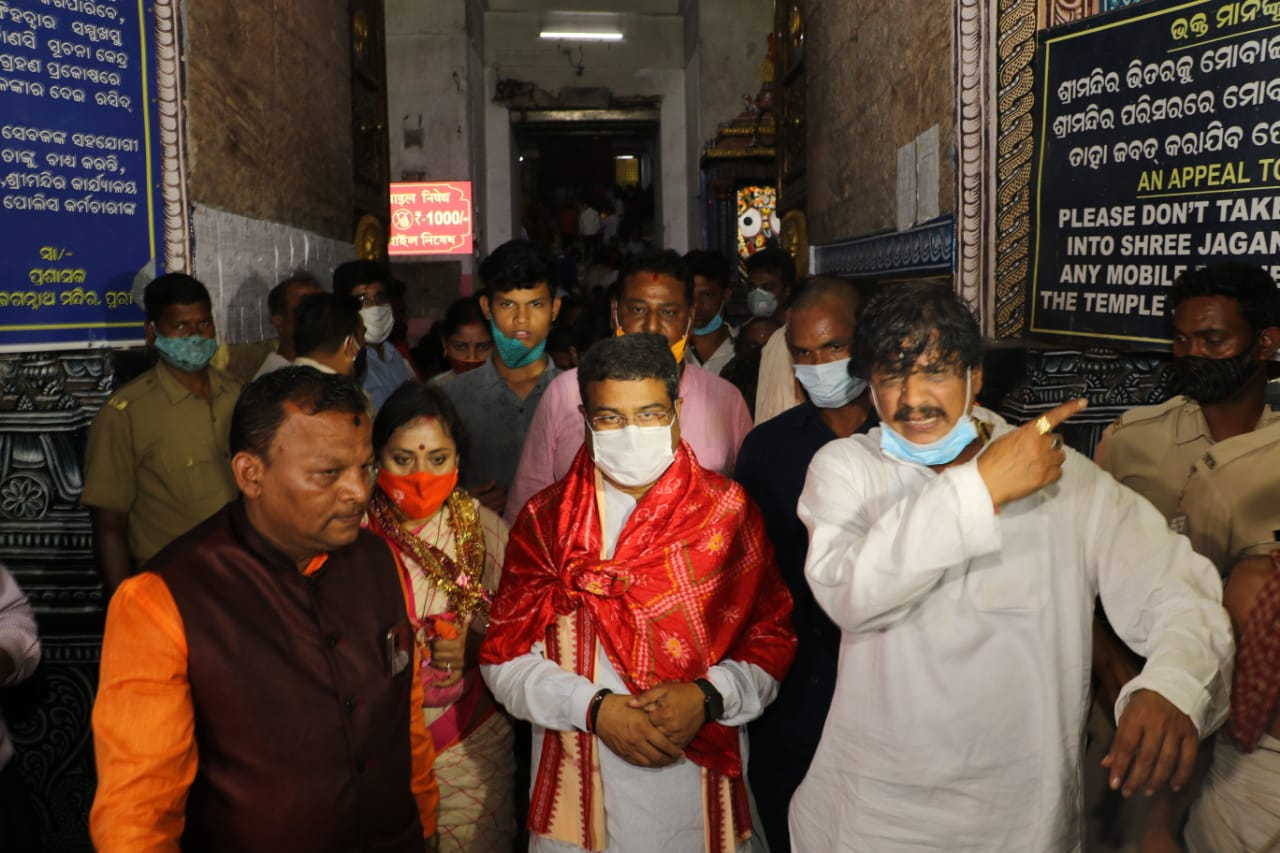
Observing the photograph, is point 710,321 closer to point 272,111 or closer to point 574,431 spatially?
point 574,431

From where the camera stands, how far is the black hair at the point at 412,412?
2609 mm

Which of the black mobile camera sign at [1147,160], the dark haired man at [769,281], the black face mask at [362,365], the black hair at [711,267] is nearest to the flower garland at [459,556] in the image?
the black face mask at [362,365]

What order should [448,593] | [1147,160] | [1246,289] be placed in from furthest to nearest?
[1147,160] < [1246,289] < [448,593]

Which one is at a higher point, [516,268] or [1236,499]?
[516,268]

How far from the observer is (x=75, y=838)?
12.3 feet

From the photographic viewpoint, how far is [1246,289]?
2662mm

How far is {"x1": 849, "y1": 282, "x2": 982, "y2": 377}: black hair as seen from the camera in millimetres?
1749

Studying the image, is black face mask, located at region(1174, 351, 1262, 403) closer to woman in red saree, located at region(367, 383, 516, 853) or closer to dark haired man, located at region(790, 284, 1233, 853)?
dark haired man, located at region(790, 284, 1233, 853)

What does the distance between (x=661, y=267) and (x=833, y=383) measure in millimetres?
940

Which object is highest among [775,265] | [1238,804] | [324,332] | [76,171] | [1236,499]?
[76,171]

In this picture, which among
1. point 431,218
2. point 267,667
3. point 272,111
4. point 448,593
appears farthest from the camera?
point 431,218

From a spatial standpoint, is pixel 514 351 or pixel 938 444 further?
pixel 514 351

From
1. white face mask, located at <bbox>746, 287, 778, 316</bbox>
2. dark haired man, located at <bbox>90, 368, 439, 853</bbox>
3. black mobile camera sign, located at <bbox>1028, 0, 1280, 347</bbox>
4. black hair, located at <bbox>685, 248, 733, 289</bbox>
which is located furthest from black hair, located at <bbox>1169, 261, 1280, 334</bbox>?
white face mask, located at <bbox>746, 287, 778, 316</bbox>

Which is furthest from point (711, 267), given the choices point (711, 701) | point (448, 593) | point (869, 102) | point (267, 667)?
point (267, 667)
